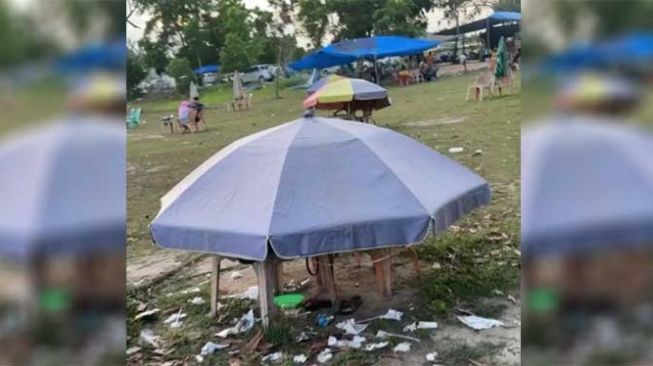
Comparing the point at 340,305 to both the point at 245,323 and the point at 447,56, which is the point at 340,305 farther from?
the point at 447,56

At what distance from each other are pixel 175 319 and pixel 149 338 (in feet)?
0.86

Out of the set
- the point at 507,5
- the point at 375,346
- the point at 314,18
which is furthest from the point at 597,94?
the point at 375,346

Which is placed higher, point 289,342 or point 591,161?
point 591,161

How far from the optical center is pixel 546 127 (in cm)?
65

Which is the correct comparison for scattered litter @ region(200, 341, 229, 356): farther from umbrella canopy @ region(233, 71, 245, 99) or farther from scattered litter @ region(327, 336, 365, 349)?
umbrella canopy @ region(233, 71, 245, 99)

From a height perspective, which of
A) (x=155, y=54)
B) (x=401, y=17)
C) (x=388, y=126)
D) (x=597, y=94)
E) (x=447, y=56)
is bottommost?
(x=388, y=126)

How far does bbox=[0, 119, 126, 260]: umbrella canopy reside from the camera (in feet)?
1.95

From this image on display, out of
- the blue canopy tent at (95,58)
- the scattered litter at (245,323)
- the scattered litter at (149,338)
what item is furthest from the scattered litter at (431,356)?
the blue canopy tent at (95,58)

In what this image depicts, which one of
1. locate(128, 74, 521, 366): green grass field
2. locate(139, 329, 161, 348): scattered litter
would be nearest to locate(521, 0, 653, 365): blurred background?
locate(128, 74, 521, 366): green grass field

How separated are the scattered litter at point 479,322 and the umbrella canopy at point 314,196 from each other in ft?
1.73

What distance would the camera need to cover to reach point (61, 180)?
2.01 feet

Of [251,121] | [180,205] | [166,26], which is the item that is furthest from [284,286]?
[166,26]

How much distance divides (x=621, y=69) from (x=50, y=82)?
25.6 inches

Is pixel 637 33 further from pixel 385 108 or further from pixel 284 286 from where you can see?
pixel 385 108
